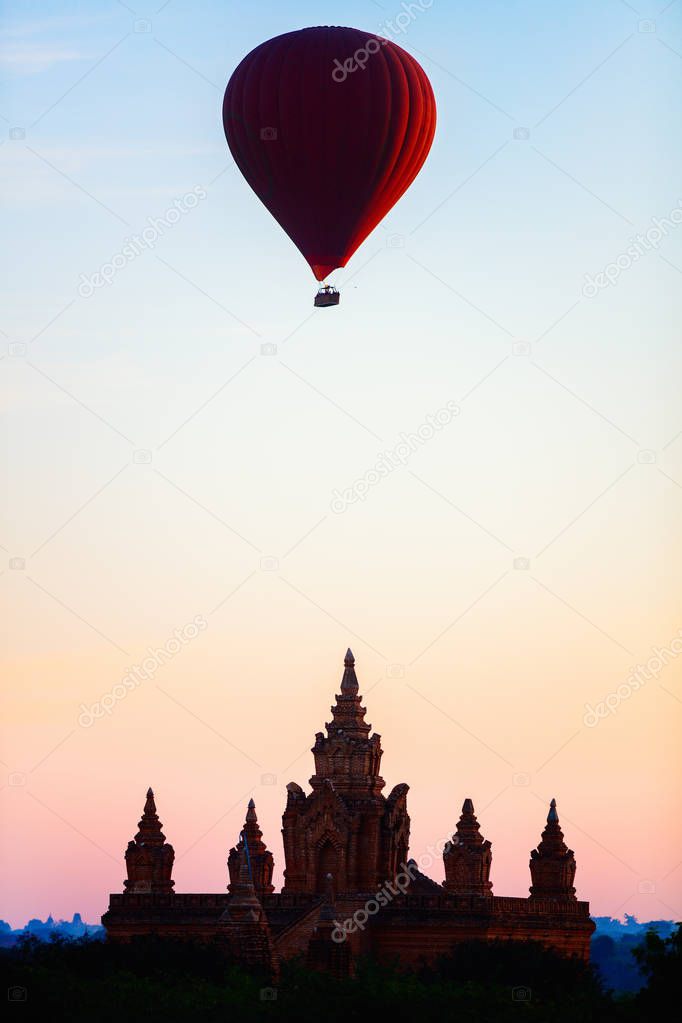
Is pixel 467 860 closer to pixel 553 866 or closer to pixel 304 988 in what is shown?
pixel 553 866

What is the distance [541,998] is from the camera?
7444 centimetres

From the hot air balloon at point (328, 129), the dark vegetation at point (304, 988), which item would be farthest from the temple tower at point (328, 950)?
the hot air balloon at point (328, 129)

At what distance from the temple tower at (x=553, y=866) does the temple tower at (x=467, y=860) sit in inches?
82.3

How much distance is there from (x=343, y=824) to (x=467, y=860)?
14.3ft

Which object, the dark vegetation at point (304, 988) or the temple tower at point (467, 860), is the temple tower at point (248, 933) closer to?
the dark vegetation at point (304, 988)

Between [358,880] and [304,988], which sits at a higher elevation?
[358,880]

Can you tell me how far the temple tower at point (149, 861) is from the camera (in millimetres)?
90562

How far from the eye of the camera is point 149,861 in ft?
298

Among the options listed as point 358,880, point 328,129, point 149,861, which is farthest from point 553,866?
point 328,129

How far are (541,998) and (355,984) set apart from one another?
7.89 meters

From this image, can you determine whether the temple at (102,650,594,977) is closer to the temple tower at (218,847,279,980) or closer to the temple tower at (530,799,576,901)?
the temple tower at (530,799,576,901)

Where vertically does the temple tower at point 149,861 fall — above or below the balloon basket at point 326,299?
below

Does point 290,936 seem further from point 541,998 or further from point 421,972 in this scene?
point 541,998

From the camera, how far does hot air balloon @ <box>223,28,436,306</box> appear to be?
6900 centimetres
